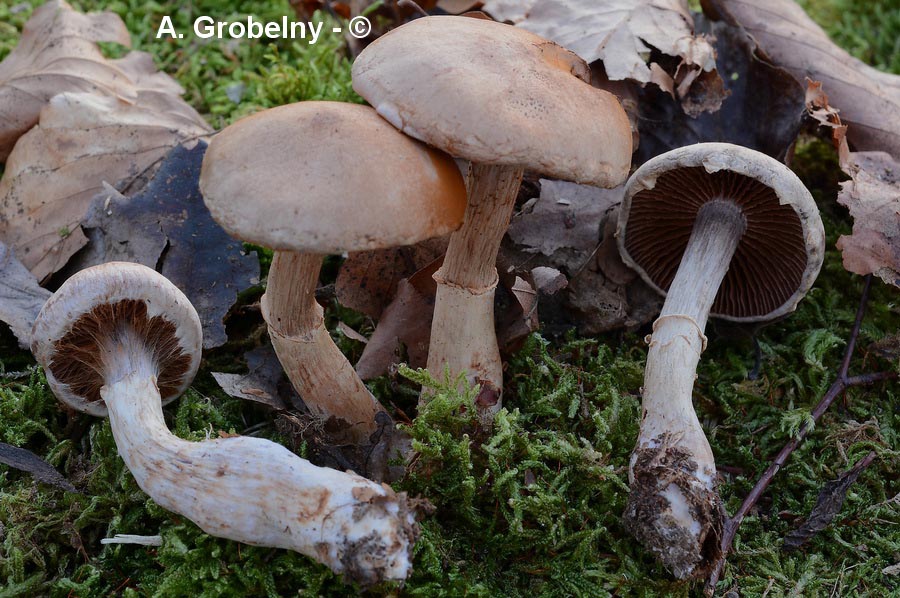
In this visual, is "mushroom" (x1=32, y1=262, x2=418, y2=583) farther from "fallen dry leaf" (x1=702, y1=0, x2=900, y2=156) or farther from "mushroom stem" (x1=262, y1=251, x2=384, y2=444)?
"fallen dry leaf" (x1=702, y1=0, x2=900, y2=156)

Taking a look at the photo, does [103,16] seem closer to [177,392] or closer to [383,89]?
[177,392]

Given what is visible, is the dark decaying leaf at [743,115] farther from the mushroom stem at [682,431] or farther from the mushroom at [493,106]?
the mushroom at [493,106]

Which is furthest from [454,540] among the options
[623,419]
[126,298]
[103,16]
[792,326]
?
[103,16]

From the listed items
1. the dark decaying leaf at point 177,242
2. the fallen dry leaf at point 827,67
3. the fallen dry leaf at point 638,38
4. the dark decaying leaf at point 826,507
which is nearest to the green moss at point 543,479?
the dark decaying leaf at point 826,507

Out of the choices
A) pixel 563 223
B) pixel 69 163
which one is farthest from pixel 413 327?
pixel 69 163

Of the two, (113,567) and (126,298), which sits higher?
(126,298)

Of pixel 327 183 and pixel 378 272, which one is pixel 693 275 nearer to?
pixel 378 272
